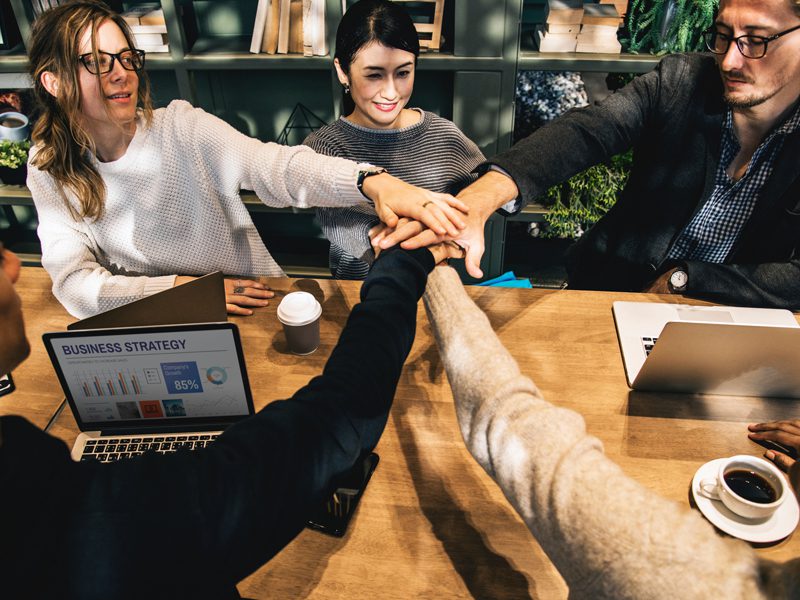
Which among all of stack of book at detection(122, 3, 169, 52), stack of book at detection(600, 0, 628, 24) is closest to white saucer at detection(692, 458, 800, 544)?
stack of book at detection(600, 0, 628, 24)

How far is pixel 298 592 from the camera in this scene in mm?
979

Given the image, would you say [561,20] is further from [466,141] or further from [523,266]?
[523,266]

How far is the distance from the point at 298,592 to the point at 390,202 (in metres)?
0.92

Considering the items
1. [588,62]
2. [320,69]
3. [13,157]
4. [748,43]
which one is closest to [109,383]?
[748,43]

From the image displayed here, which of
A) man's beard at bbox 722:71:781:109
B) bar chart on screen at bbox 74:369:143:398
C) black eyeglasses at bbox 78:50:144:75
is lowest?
bar chart on screen at bbox 74:369:143:398

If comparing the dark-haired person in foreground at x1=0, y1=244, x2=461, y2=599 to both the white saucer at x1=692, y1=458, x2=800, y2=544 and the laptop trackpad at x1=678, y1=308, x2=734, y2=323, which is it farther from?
the laptop trackpad at x1=678, y1=308, x2=734, y2=323

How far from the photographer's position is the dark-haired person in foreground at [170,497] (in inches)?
24.9

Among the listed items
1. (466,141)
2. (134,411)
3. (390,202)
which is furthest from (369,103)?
(134,411)

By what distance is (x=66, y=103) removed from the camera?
1.64 meters

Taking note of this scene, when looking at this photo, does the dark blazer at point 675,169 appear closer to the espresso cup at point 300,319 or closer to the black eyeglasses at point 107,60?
the espresso cup at point 300,319

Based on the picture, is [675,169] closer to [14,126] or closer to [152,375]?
[152,375]

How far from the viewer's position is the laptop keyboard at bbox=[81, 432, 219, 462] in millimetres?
1228

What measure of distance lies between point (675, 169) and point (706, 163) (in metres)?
0.09

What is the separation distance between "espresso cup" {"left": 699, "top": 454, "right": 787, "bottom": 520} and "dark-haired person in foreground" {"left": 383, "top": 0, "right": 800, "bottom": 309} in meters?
0.67
